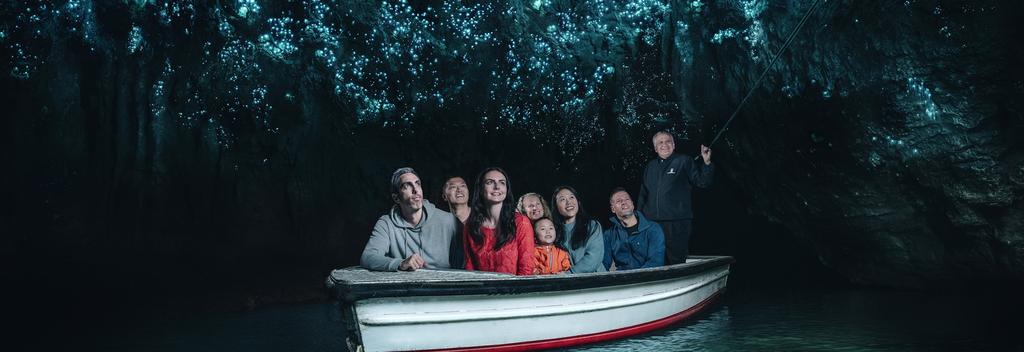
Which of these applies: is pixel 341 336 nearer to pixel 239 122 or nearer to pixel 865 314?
pixel 239 122

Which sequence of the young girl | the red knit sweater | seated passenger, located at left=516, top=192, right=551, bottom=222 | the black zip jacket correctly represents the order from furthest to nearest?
the black zip jacket < seated passenger, located at left=516, top=192, right=551, bottom=222 < the young girl < the red knit sweater

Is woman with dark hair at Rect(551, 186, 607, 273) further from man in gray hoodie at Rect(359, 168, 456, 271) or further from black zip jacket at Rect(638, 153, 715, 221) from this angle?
black zip jacket at Rect(638, 153, 715, 221)

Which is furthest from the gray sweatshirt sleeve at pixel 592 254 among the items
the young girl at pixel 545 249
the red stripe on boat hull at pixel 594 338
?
the red stripe on boat hull at pixel 594 338

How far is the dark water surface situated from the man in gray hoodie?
1159 mm

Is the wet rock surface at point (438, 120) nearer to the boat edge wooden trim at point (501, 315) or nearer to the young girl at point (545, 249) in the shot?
the boat edge wooden trim at point (501, 315)

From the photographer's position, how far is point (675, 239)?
6.62 meters

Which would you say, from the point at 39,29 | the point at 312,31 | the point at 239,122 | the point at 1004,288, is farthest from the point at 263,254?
the point at 1004,288

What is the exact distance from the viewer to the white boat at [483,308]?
416cm

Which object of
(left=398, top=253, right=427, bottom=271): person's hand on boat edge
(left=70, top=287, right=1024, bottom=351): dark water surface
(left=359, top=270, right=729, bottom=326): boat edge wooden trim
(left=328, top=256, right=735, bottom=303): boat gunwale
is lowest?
(left=70, top=287, right=1024, bottom=351): dark water surface

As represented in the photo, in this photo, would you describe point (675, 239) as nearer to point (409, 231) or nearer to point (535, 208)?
point (535, 208)

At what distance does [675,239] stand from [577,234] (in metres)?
1.46

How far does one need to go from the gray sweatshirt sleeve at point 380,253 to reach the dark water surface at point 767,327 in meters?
1.20

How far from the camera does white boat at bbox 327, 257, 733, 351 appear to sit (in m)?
4.16

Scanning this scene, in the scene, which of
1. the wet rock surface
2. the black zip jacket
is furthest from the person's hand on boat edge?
the wet rock surface
